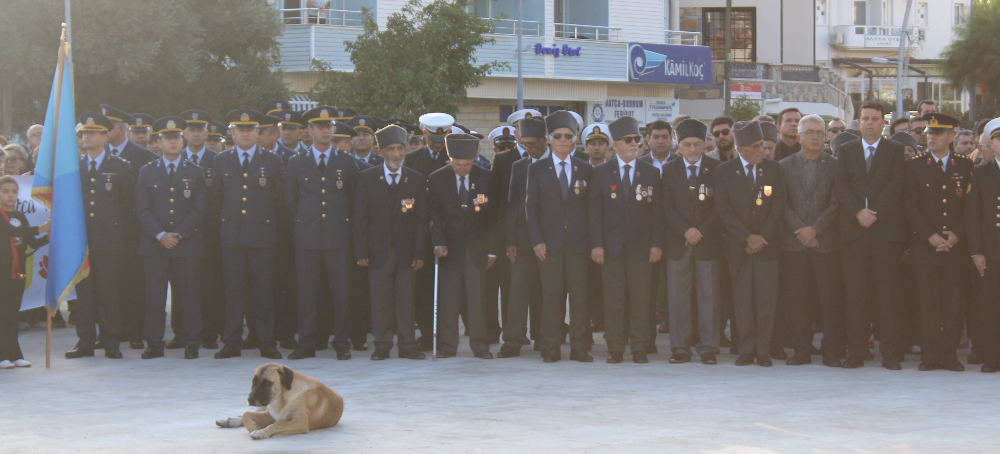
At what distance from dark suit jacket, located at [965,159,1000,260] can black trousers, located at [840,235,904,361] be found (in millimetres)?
593

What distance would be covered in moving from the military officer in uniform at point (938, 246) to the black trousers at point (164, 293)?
6232 millimetres

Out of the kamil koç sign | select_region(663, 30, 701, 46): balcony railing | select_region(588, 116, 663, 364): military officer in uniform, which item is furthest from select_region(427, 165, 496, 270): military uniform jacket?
select_region(663, 30, 701, 46): balcony railing

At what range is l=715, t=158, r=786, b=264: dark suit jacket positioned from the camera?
9430 mm

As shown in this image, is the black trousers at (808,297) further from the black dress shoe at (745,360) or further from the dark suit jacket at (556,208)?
the dark suit jacket at (556,208)

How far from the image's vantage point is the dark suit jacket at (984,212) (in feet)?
29.3

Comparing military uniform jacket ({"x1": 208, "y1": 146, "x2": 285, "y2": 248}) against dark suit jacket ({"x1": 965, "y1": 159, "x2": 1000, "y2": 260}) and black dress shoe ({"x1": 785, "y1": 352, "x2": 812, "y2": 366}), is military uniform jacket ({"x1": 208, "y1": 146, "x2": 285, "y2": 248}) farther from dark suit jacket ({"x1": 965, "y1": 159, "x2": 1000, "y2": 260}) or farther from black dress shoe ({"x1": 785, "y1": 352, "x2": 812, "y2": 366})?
dark suit jacket ({"x1": 965, "y1": 159, "x2": 1000, "y2": 260})

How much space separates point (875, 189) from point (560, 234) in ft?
8.75

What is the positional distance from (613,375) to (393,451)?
309 cm

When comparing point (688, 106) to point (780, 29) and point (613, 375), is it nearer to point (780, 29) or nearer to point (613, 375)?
point (780, 29)

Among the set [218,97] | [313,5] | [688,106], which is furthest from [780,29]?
[218,97]

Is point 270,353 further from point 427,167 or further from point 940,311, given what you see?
point 940,311

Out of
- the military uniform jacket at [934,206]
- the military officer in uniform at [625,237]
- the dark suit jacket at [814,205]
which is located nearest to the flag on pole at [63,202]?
the military officer in uniform at [625,237]

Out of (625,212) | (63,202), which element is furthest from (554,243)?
(63,202)

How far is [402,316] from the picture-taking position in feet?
32.6
